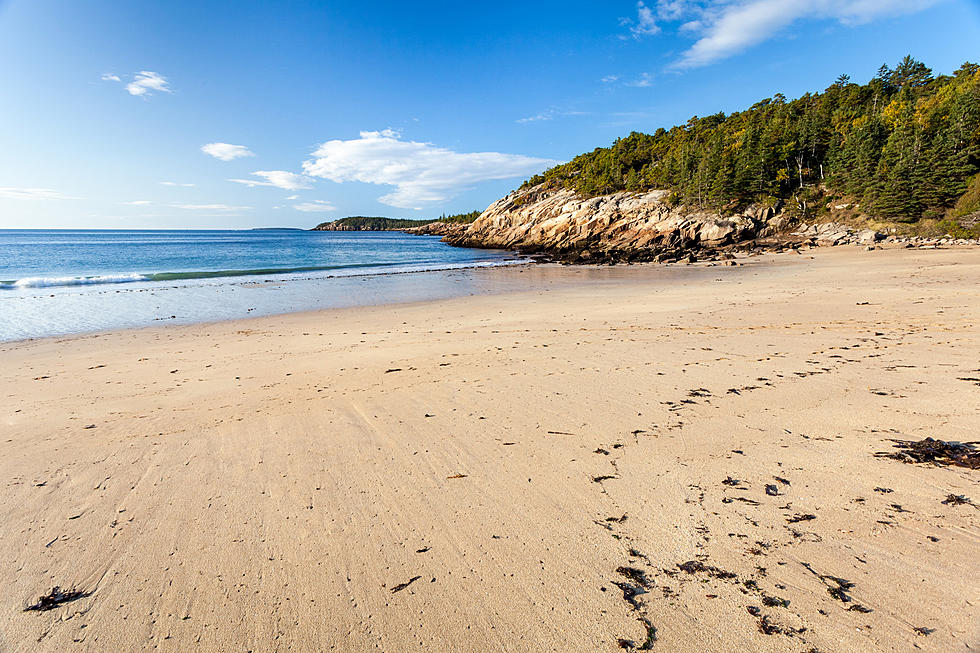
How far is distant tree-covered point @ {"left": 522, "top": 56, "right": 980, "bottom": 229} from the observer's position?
108ft

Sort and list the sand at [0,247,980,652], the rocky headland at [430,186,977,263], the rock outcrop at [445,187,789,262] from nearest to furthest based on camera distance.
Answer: the sand at [0,247,980,652]
the rocky headland at [430,186,977,263]
the rock outcrop at [445,187,789,262]

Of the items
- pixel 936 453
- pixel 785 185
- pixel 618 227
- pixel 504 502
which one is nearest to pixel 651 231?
pixel 618 227

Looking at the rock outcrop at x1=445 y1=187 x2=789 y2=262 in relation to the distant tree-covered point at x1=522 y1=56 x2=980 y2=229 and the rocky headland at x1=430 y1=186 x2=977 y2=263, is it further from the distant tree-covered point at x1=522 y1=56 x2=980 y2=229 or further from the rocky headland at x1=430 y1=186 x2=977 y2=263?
the distant tree-covered point at x1=522 y1=56 x2=980 y2=229

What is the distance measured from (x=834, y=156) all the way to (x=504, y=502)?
60037 millimetres

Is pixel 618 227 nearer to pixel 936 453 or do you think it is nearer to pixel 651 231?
pixel 651 231

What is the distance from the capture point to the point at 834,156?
4456cm

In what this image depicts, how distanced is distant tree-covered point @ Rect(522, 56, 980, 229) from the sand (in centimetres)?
3888

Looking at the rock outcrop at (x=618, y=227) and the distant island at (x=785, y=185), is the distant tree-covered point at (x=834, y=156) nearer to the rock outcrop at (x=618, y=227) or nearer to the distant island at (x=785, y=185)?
the distant island at (x=785, y=185)

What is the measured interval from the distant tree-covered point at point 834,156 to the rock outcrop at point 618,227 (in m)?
3.82

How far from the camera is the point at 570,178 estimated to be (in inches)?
3054

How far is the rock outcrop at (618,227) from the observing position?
3972 cm

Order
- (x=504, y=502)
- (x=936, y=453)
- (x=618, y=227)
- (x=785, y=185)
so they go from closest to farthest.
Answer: (x=504, y=502) < (x=936, y=453) < (x=785, y=185) < (x=618, y=227)

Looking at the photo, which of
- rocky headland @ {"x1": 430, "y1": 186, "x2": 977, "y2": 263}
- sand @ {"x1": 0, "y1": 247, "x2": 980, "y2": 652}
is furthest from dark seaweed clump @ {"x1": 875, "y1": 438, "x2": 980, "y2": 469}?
rocky headland @ {"x1": 430, "y1": 186, "x2": 977, "y2": 263}

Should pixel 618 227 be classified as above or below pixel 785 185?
below
